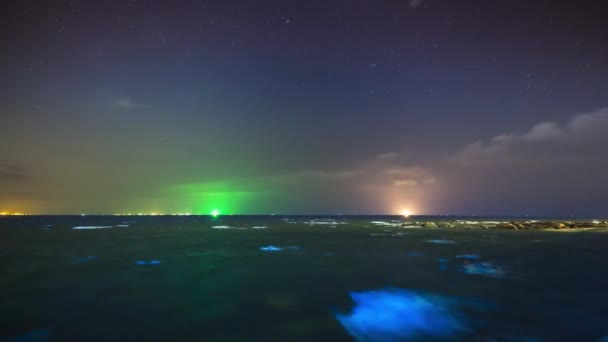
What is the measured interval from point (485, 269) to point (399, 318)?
1356 centimetres

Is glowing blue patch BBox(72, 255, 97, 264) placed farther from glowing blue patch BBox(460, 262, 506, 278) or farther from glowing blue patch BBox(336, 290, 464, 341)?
glowing blue patch BBox(460, 262, 506, 278)

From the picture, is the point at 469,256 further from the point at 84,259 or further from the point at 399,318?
the point at 84,259

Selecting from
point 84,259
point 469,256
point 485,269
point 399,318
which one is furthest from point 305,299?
point 84,259

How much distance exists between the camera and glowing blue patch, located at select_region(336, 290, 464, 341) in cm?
1168

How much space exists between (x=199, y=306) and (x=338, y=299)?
20.8ft

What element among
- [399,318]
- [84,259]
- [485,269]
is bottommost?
[399,318]

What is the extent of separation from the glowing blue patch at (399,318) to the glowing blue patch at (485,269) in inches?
306

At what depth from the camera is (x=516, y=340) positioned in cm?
1079

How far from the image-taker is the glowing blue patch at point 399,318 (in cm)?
1168

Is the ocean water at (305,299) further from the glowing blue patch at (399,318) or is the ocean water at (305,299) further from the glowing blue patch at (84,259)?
the glowing blue patch at (84,259)

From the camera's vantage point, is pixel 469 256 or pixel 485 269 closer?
pixel 485 269

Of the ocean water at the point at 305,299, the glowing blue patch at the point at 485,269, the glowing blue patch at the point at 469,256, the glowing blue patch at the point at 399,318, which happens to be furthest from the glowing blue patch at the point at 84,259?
the glowing blue patch at the point at 469,256

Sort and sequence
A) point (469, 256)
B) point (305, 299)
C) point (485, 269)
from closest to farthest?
point (305, 299), point (485, 269), point (469, 256)

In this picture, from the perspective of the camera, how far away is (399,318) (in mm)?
13398
